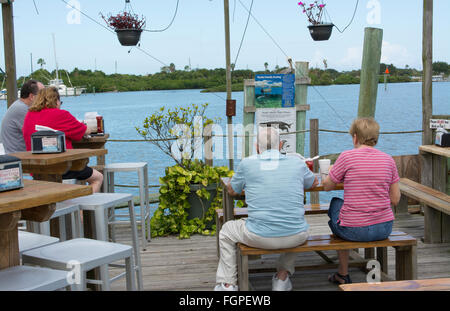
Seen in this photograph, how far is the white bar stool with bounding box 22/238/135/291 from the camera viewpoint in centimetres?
231

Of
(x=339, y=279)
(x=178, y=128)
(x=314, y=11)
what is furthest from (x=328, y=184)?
(x=314, y=11)

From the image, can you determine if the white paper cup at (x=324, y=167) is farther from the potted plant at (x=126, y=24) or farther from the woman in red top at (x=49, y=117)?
the potted plant at (x=126, y=24)

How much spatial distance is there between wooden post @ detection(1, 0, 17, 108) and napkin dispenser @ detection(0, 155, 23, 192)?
2.70 metres

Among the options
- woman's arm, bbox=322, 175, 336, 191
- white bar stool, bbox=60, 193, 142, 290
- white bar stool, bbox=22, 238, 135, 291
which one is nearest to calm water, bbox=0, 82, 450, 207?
white bar stool, bbox=60, 193, 142, 290

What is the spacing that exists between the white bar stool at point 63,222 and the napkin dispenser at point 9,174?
781 millimetres

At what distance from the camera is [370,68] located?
571 cm

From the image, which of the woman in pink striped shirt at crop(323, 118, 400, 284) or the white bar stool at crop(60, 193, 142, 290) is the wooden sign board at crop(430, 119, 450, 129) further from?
the white bar stool at crop(60, 193, 142, 290)

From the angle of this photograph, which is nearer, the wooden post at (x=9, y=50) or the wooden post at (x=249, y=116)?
the wooden post at (x=9, y=50)

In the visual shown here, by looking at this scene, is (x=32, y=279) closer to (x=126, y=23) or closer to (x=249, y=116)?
(x=126, y=23)

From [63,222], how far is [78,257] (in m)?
1.12

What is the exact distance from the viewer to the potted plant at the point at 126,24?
5.24 meters

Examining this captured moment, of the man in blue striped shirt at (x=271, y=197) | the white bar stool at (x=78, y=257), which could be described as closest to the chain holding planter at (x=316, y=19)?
the man in blue striped shirt at (x=271, y=197)

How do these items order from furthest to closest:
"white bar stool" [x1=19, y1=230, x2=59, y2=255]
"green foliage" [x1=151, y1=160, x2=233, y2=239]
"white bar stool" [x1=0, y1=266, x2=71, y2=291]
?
"green foliage" [x1=151, y1=160, x2=233, y2=239] → "white bar stool" [x1=19, y1=230, x2=59, y2=255] → "white bar stool" [x1=0, y1=266, x2=71, y2=291]
